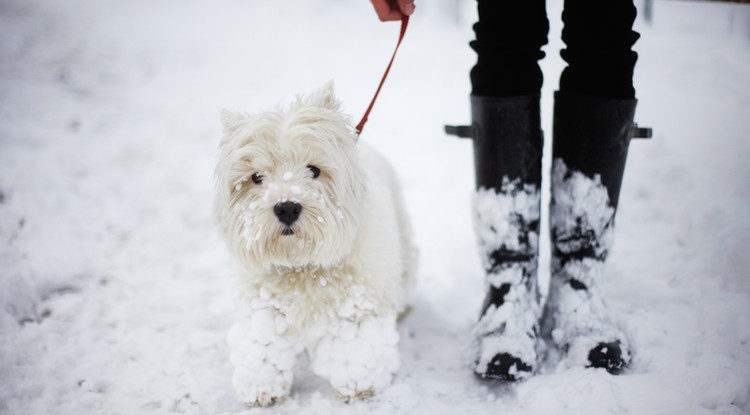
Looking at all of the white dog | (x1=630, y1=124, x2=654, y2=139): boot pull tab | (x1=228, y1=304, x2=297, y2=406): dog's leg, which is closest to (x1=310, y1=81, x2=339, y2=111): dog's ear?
the white dog

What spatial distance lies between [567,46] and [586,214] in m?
0.67

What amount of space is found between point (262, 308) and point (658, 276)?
202 cm

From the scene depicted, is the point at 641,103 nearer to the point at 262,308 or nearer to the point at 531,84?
the point at 531,84

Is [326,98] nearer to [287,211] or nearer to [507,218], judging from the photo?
[287,211]

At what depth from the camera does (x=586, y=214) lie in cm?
193

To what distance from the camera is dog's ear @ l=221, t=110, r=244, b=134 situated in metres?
1.75

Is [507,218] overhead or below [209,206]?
overhead

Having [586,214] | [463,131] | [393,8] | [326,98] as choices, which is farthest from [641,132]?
[326,98]

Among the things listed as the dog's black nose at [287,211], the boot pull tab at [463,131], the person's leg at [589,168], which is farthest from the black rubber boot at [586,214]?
the dog's black nose at [287,211]

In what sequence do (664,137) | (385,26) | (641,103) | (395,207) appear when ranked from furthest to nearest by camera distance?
(385,26), (641,103), (664,137), (395,207)

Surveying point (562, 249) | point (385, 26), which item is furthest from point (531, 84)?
point (385, 26)

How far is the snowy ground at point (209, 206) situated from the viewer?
1.86m

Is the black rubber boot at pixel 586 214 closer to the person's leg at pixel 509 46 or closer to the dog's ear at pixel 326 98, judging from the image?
the person's leg at pixel 509 46

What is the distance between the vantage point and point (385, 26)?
659 cm
